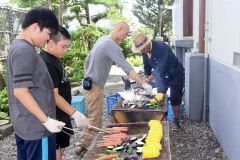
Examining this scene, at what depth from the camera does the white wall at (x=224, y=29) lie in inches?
163

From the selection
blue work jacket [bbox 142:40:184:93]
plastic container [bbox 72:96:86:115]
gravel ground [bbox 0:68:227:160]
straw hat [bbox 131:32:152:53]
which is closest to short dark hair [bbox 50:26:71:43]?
straw hat [bbox 131:32:152:53]

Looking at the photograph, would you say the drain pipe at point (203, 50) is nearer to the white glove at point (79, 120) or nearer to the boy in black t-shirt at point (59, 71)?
the boy in black t-shirt at point (59, 71)

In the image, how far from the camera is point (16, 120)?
8.45ft

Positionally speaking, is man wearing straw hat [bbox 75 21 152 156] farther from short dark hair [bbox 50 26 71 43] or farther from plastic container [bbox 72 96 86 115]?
plastic container [bbox 72 96 86 115]

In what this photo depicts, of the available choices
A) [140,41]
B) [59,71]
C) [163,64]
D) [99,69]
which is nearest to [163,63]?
[163,64]

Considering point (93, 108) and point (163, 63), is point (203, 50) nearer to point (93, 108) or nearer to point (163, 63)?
point (163, 63)

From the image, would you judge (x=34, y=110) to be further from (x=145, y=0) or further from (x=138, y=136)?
(x=145, y=0)

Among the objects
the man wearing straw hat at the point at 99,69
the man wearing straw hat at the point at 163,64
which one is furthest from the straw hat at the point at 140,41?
the man wearing straw hat at the point at 99,69

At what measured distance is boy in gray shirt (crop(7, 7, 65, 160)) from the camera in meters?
2.37

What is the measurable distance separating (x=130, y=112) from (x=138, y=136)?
1.07m

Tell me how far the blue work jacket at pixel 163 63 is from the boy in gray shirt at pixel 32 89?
3177 millimetres

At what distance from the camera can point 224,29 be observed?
15.9 ft

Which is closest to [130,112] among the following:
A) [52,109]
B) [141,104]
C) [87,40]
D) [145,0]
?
[141,104]

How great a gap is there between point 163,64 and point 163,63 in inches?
0.8
